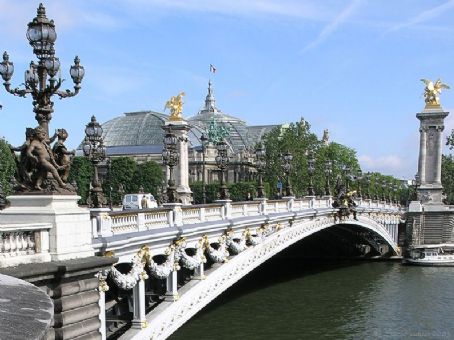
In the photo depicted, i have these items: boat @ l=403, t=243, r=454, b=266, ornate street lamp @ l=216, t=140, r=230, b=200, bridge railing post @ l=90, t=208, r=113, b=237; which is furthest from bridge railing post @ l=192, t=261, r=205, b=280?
boat @ l=403, t=243, r=454, b=266

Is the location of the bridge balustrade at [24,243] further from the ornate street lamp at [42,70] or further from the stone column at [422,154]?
the stone column at [422,154]

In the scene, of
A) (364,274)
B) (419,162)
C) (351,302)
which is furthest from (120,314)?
(419,162)

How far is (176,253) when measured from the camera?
19.8m

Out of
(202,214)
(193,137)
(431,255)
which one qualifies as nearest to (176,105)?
(431,255)

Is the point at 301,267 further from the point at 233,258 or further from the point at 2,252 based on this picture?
the point at 2,252

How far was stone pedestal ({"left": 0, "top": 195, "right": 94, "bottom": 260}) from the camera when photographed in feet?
40.2

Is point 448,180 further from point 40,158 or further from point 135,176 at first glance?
point 40,158

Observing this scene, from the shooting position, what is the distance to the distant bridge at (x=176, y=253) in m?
16.4

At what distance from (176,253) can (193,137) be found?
117m

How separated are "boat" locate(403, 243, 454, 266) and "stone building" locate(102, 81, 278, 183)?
53218 mm

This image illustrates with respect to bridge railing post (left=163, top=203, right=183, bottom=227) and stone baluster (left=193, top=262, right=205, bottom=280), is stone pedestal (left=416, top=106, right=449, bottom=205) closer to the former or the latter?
stone baluster (left=193, top=262, right=205, bottom=280)

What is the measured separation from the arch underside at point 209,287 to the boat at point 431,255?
2491 cm

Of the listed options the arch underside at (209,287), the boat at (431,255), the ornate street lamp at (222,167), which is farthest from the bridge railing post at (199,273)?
the boat at (431,255)

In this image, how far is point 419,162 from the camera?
68.2m
